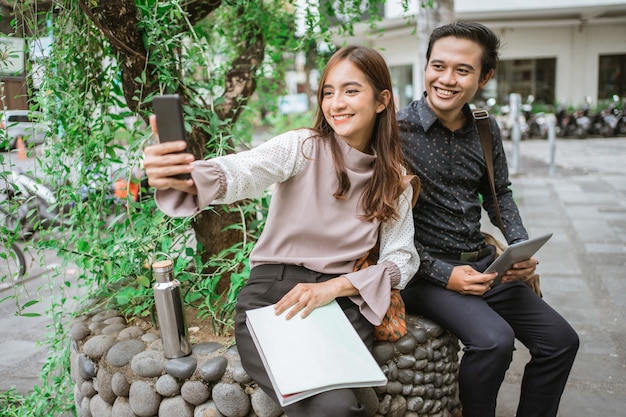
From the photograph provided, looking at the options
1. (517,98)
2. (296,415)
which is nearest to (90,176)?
(296,415)

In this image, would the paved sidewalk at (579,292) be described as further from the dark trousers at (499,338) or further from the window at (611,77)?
the window at (611,77)

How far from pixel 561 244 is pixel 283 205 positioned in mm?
4245

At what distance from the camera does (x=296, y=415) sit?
1.59 meters

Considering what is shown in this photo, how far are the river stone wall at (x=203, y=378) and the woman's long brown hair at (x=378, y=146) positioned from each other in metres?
0.53

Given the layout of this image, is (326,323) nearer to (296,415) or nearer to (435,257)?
(296,415)

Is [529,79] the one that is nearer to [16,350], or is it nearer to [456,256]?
[456,256]

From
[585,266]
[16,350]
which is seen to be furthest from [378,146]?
[585,266]

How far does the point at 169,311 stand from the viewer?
6.45 ft

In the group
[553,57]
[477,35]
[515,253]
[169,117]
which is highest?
[553,57]

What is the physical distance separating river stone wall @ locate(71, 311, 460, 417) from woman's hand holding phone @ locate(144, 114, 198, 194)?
2.70 feet

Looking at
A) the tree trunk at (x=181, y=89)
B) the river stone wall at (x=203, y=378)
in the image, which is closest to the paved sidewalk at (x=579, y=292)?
the river stone wall at (x=203, y=378)

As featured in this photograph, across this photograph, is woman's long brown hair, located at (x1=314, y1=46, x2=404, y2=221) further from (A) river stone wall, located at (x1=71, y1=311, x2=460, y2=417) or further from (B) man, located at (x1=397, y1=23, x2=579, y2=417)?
(A) river stone wall, located at (x1=71, y1=311, x2=460, y2=417)

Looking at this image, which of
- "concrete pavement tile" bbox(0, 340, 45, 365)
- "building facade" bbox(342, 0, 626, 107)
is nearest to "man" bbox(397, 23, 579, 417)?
"concrete pavement tile" bbox(0, 340, 45, 365)

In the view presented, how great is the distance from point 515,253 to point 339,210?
670 mm
